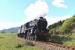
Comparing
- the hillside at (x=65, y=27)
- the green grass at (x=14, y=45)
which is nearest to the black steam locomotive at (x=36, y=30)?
the green grass at (x=14, y=45)

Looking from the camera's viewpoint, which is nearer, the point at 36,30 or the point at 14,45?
the point at 14,45

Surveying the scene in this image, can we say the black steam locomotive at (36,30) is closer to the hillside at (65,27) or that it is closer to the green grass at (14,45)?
the green grass at (14,45)

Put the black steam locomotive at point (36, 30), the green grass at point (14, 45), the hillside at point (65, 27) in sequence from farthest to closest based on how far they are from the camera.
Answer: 1. the hillside at point (65, 27)
2. the black steam locomotive at point (36, 30)
3. the green grass at point (14, 45)

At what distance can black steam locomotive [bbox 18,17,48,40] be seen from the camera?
3297 centimetres

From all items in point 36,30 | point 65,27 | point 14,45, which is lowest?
point 14,45

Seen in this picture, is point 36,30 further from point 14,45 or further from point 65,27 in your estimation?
point 65,27

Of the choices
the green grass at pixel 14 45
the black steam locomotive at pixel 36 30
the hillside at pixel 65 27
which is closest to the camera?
the green grass at pixel 14 45

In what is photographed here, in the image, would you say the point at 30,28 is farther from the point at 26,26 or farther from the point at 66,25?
the point at 66,25

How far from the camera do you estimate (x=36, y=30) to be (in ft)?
111

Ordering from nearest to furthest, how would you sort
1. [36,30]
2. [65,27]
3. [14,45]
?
[14,45], [36,30], [65,27]

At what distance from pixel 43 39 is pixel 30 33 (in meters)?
2.99

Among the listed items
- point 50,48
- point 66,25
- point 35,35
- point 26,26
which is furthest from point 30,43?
point 66,25

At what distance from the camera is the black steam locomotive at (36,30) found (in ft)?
108

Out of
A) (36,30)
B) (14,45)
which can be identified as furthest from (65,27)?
(14,45)
